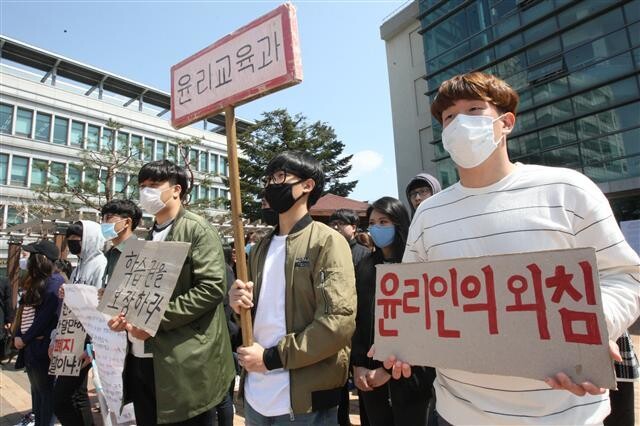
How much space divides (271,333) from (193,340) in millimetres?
593

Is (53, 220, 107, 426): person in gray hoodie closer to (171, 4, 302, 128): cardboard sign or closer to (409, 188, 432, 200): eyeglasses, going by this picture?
(171, 4, 302, 128): cardboard sign

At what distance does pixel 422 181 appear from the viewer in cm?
332

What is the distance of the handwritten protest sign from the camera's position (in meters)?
2.77

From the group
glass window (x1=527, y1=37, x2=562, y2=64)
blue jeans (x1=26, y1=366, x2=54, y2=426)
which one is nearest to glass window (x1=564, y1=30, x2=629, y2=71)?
glass window (x1=527, y1=37, x2=562, y2=64)

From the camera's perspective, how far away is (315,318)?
69.5 inches

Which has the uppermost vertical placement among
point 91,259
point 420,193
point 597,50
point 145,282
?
point 597,50

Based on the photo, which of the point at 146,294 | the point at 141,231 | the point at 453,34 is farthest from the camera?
the point at 453,34

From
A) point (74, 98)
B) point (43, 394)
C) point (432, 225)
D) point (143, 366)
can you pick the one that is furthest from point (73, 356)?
point (74, 98)

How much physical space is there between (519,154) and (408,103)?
8554 millimetres

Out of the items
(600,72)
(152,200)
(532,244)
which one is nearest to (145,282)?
(152,200)

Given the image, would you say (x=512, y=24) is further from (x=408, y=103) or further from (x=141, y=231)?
(x=141, y=231)

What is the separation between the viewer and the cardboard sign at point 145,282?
6.76ft

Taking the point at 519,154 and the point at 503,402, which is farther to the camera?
the point at 519,154

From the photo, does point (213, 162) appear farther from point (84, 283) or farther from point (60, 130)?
point (84, 283)
